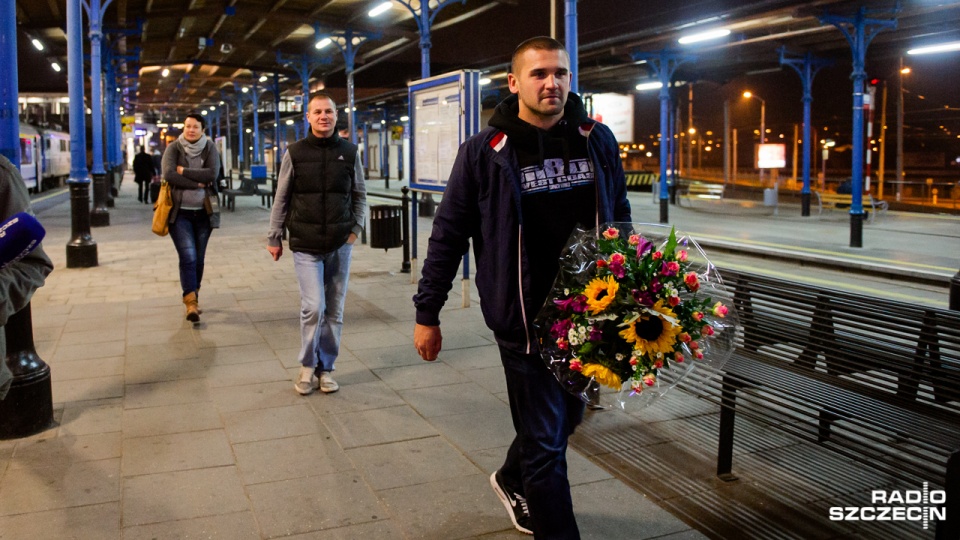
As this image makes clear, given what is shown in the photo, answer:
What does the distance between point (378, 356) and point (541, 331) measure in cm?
399

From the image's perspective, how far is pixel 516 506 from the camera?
366 cm

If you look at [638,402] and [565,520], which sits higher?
[638,402]

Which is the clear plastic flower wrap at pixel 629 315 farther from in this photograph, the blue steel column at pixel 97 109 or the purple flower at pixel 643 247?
the blue steel column at pixel 97 109

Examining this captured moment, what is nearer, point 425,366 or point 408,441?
point 408,441

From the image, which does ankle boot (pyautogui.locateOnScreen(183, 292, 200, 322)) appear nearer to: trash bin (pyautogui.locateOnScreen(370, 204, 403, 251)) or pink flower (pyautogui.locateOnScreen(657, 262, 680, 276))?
trash bin (pyautogui.locateOnScreen(370, 204, 403, 251))

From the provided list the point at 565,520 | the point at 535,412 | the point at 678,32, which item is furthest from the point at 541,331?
the point at 678,32

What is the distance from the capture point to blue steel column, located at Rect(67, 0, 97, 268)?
12422mm

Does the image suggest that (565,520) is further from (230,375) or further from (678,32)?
(678,32)

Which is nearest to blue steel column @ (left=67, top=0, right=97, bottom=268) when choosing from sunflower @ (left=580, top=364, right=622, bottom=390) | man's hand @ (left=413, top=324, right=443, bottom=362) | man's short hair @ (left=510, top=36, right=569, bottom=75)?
man's hand @ (left=413, top=324, right=443, bottom=362)

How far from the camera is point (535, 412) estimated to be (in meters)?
3.07

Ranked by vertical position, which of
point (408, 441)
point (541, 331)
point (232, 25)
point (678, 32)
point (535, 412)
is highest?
point (232, 25)

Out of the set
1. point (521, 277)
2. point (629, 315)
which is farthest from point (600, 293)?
point (521, 277)

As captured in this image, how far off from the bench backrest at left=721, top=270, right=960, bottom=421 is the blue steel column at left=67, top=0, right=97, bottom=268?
10255mm

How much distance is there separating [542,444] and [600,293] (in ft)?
2.11
